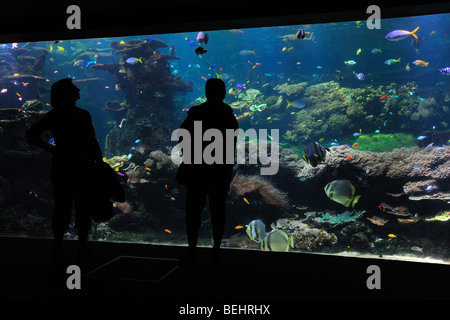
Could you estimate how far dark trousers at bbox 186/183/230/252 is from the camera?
2.71m

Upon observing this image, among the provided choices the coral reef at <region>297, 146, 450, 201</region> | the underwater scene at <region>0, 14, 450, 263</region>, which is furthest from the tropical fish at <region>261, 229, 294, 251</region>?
the coral reef at <region>297, 146, 450, 201</region>

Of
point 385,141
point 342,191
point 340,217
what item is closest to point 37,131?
point 342,191

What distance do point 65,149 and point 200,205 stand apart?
1.42 m

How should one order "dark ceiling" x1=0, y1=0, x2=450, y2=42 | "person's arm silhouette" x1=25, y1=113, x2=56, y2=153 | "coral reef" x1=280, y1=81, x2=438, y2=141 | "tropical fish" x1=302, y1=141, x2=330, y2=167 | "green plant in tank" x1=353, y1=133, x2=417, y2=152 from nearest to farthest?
1. "person's arm silhouette" x1=25, y1=113, x2=56, y2=153
2. "dark ceiling" x1=0, y1=0, x2=450, y2=42
3. "tropical fish" x1=302, y1=141, x2=330, y2=167
4. "green plant in tank" x1=353, y1=133, x2=417, y2=152
5. "coral reef" x1=280, y1=81, x2=438, y2=141

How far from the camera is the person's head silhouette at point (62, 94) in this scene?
2496 millimetres

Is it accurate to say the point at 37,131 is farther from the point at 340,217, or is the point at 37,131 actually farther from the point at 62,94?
the point at 340,217

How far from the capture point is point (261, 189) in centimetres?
705

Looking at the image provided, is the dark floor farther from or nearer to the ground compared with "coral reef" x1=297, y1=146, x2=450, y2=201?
nearer to the ground

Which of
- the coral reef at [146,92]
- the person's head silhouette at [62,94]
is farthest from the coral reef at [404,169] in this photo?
the coral reef at [146,92]

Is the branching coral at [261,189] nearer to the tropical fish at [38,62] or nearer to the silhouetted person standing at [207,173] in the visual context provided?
the silhouetted person standing at [207,173]

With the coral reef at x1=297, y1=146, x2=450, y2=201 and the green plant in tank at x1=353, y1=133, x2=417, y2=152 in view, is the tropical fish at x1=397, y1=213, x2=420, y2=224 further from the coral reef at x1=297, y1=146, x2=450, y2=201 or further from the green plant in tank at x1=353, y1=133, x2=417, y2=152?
the green plant in tank at x1=353, y1=133, x2=417, y2=152

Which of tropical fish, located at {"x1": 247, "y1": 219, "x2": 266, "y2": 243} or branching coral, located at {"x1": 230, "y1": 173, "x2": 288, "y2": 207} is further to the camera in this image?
branching coral, located at {"x1": 230, "y1": 173, "x2": 288, "y2": 207}

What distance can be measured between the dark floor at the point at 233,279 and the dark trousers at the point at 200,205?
1.29ft
